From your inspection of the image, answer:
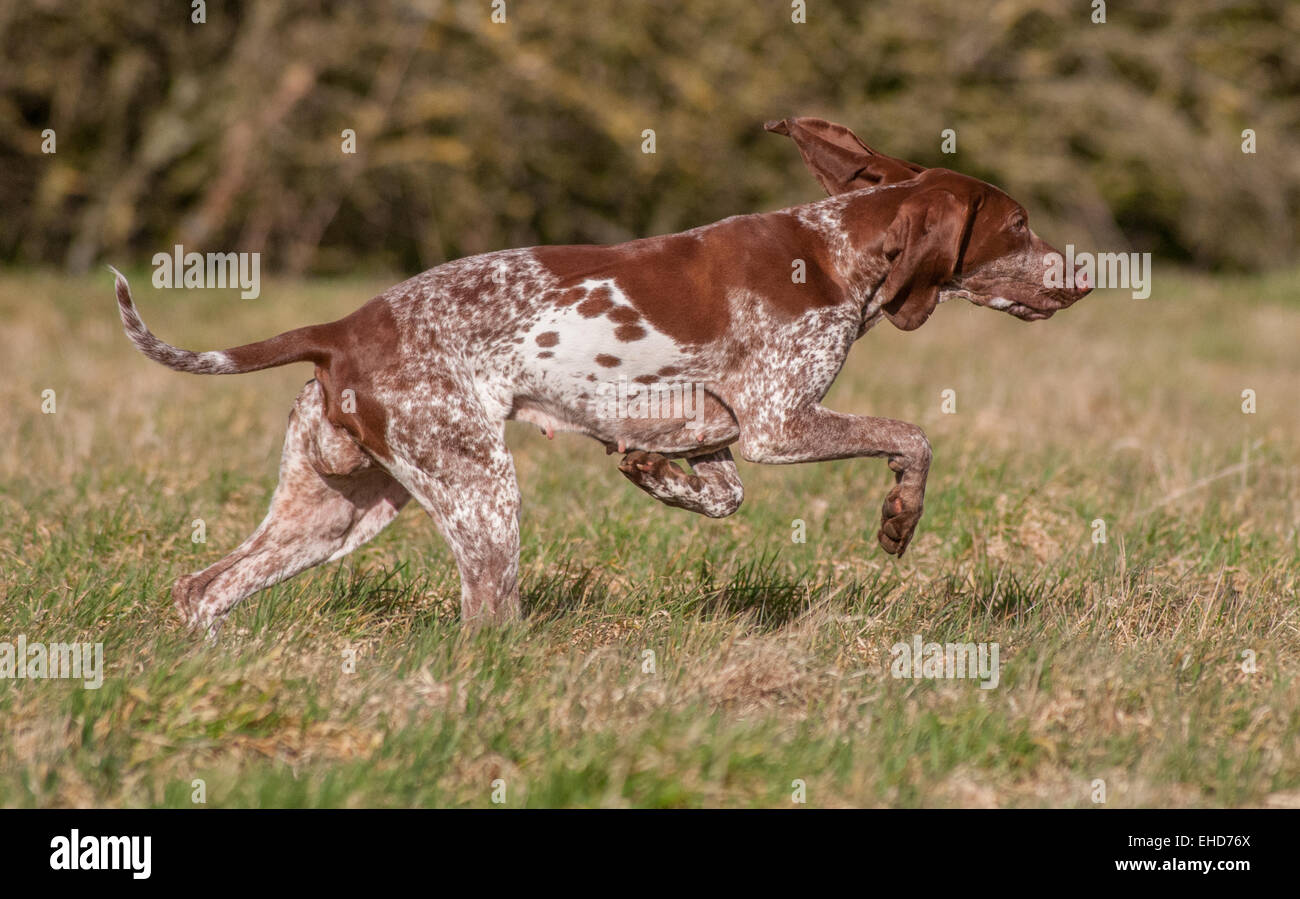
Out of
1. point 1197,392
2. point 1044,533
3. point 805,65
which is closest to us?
point 1044,533

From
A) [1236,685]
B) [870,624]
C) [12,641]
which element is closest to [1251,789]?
[1236,685]

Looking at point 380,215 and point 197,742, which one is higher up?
point 380,215

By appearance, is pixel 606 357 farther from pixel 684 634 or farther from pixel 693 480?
pixel 684 634

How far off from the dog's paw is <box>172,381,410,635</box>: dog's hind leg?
1.56m

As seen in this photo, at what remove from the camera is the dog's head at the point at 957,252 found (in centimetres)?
457

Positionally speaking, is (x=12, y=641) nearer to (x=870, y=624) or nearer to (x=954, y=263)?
(x=870, y=624)

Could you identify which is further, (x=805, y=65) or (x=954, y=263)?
(x=805, y=65)

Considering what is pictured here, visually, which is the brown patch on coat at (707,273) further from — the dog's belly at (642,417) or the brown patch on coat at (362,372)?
the brown patch on coat at (362,372)

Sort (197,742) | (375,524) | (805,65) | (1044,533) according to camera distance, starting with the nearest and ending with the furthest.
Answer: (197,742) < (375,524) < (1044,533) < (805,65)

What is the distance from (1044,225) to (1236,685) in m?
16.6

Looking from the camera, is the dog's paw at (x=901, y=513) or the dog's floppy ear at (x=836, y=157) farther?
the dog's floppy ear at (x=836, y=157)

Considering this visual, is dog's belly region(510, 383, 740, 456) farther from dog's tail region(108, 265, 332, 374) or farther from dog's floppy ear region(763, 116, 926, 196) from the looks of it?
dog's floppy ear region(763, 116, 926, 196)

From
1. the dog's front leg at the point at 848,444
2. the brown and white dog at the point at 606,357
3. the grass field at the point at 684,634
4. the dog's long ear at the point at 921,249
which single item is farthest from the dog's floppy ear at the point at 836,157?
the grass field at the point at 684,634

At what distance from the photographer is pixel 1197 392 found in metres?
10.5
